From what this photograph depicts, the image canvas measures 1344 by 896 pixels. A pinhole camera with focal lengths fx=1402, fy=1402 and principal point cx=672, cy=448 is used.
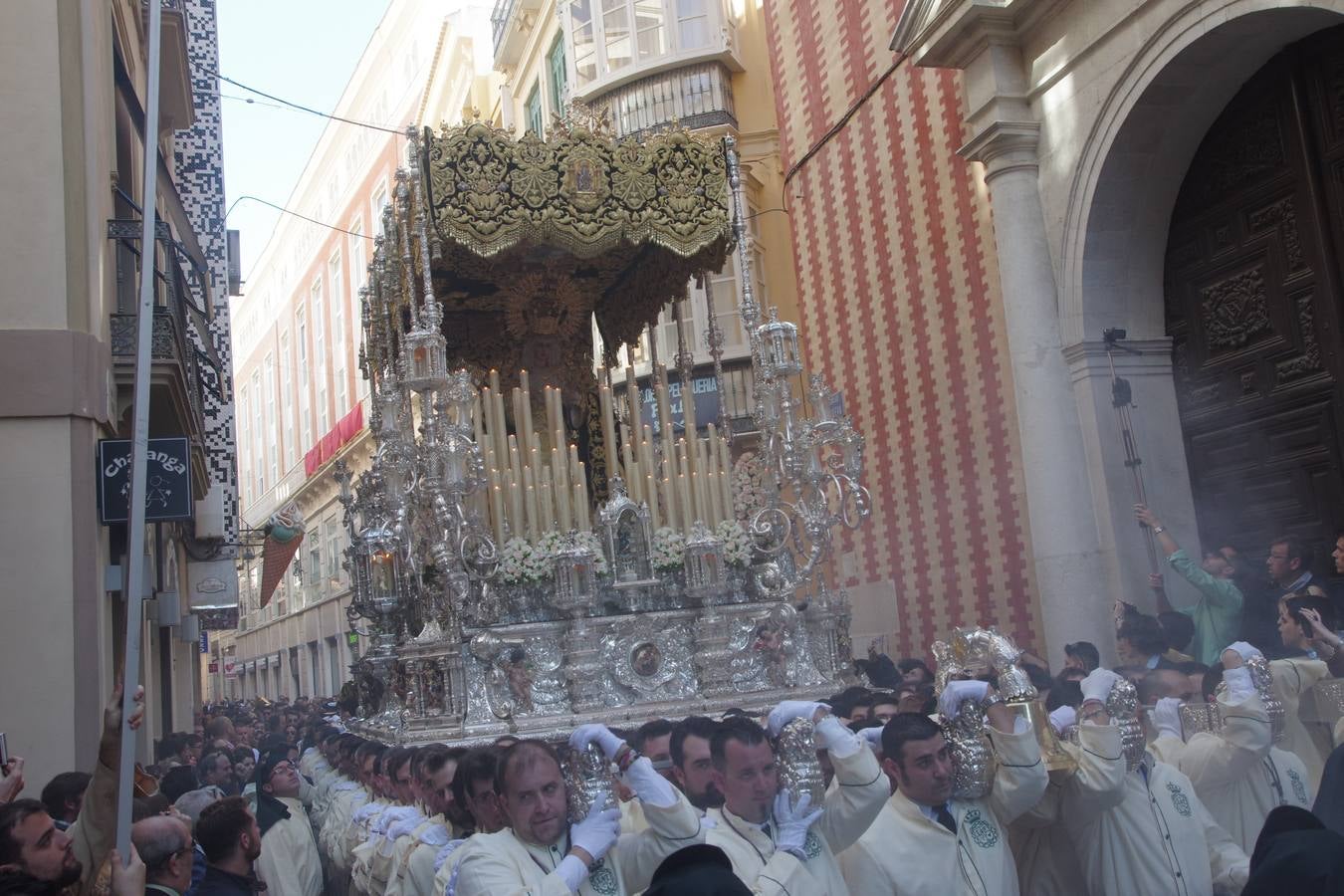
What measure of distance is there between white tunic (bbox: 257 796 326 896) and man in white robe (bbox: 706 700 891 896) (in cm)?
310

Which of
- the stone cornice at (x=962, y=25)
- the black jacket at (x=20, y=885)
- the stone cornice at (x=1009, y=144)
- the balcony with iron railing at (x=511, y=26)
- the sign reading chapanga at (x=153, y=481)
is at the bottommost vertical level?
the black jacket at (x=20, y=885)

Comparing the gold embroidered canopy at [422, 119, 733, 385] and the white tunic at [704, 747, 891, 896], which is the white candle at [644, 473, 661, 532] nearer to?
the gold embroidered canopy at [422, 119, 733, 385]

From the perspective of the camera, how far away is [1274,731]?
460 cm

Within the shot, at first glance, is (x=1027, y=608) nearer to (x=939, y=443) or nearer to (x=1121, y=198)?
(x=939, y=443)

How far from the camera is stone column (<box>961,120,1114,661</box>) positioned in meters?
9.96

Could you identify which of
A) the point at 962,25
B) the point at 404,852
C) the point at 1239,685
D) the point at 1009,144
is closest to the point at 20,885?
the point at 404,852

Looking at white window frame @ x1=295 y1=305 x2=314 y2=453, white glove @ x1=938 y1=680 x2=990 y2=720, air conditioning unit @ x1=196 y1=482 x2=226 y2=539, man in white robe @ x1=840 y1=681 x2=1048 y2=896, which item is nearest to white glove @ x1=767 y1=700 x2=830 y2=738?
man in white robe @ x1=840 y1=681 x2=1048 y2=896

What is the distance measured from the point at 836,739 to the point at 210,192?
1507cm

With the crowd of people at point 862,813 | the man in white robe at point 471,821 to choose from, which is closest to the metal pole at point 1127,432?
the crowd of people at point 862,813

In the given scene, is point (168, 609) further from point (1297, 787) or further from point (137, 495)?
point (1297, 787)

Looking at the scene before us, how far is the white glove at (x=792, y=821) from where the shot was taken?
393 cm

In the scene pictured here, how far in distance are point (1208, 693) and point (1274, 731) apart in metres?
0.57

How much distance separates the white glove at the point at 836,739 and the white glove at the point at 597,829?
25.3 inches

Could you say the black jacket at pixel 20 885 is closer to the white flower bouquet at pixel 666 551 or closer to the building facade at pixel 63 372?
the white flower bouquet at pixel 666 551
